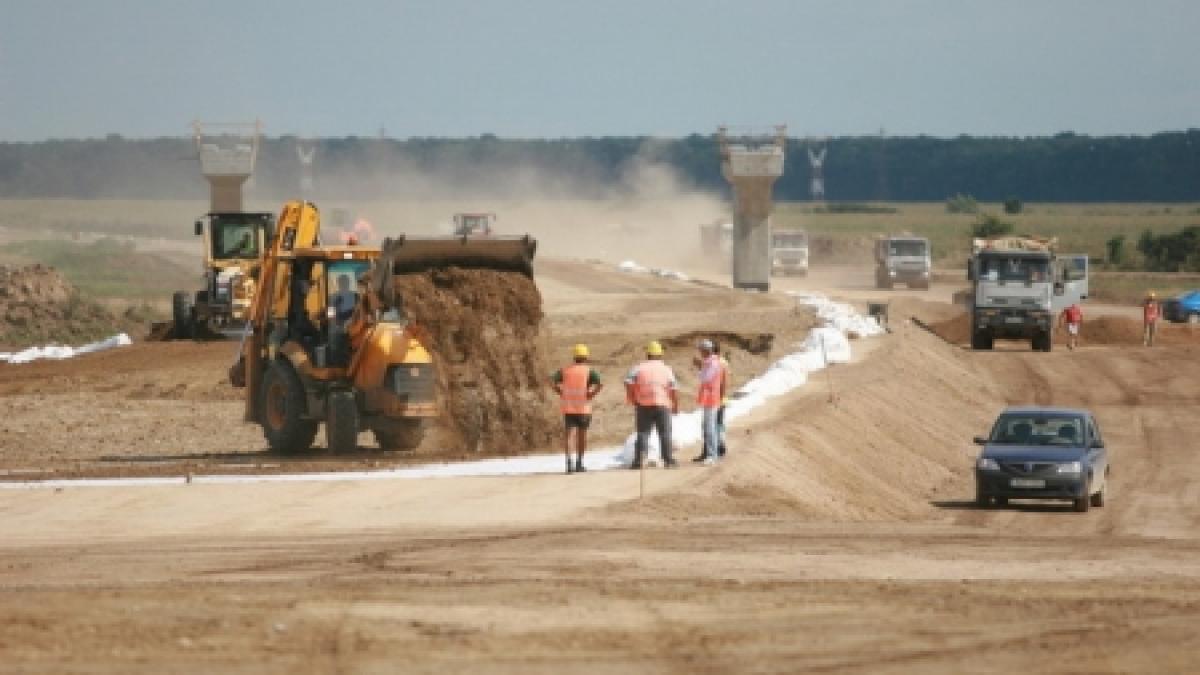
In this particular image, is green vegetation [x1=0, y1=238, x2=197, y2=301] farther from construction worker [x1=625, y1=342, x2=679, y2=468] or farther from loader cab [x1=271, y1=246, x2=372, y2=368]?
construction worker [x1=625, y1=342, x2=679, y2=468]

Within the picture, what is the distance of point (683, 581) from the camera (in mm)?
17969

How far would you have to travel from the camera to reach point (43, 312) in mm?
62688

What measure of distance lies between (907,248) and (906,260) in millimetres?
526

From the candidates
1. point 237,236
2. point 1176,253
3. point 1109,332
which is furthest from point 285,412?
point 1176,253

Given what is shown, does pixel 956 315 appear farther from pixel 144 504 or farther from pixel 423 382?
pixel 144 504

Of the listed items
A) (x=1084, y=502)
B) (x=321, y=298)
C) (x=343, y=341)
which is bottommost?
(x=1084, y=502)

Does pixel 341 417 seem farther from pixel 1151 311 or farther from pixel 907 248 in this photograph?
pixel 907 248

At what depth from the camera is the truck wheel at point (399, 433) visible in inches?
1117

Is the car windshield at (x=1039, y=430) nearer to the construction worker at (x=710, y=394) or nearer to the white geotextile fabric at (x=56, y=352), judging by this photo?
the construction worker at (x=710, y=394)

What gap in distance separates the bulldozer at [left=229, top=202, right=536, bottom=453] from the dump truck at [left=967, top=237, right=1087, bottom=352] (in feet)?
99.6

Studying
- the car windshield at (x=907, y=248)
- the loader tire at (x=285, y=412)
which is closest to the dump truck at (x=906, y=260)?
the car windshield at (x=907, y=248)

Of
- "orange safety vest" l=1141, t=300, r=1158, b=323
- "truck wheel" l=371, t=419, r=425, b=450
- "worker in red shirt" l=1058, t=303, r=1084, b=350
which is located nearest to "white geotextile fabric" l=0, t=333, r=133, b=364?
"truck wheel" l=371, t=419, r=425, b=450

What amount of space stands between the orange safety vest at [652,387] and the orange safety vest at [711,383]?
0.92m

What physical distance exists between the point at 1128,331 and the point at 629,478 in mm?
44297
